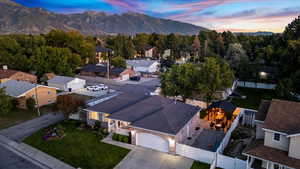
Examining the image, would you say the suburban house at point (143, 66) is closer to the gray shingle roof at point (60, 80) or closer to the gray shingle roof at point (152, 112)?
the gray shingle roof at point (60, 80)

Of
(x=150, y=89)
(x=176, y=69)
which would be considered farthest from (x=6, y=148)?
Answer: (x=150, y=89)

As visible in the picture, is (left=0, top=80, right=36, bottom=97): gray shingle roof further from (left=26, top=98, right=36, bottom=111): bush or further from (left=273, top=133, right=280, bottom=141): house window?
(left=273, top=133, right=280, bottom=141): house window

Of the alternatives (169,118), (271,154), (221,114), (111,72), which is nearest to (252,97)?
(221,114)

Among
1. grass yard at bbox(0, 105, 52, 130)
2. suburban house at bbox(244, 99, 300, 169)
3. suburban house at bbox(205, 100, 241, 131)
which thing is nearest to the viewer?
suburban house at bbox(244, 99, 300, 169)

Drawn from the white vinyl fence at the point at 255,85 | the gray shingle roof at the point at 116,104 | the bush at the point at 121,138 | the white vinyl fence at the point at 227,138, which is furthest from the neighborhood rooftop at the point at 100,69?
→ the white vinyl fence at the point at 227,138

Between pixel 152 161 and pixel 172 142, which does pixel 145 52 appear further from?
pixel 152 161

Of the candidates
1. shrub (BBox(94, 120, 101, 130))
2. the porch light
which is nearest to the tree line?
shrub (BBox(94, 120, 101, 130))
